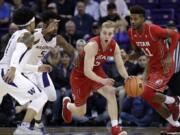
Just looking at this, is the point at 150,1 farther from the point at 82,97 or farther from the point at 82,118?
the point at 82,97

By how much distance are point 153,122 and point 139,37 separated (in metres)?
2.57

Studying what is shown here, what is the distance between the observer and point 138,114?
Result: 446 inches

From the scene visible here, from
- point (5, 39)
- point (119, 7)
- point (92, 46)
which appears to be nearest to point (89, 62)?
point (92, 46)

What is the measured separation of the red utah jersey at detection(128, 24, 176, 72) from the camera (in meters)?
9.14

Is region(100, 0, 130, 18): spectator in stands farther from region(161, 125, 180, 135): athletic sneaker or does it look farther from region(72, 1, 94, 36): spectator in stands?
region(161, 125, 180, 135): athletic sneaker

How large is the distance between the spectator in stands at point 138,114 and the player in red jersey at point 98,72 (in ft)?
8.20

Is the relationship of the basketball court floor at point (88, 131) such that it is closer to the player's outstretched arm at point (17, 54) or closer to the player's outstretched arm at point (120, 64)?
the player's outstretched arm at point (120, 64)

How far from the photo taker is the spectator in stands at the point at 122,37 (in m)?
12.6

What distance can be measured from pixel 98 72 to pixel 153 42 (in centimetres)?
108

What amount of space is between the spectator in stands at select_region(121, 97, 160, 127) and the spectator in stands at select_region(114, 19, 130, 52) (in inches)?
61.5

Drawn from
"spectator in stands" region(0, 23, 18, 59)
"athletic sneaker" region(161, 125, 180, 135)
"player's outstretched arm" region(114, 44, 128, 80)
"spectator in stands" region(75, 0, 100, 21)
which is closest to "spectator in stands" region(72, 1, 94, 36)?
"spectator in stands" region(75, 0, 100, 21)

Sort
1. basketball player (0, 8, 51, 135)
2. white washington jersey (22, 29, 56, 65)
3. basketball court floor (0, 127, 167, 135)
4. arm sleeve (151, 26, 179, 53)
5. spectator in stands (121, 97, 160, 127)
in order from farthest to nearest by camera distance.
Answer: spectator in stands (121, 97, 160, 127), basketball court floor (0, 127, 167, 135), white washington jersey (22, 29, 56, 65), arm sleeve (151, 26, 179, 53), basketball player (0, 8, 51, 135)

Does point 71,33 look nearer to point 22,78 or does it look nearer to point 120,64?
point 120,64

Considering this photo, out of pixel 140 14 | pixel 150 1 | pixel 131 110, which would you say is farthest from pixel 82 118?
pixel 150 1
